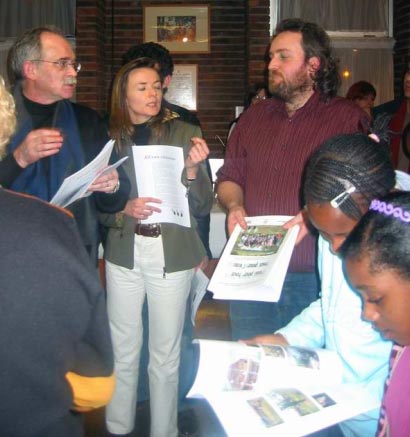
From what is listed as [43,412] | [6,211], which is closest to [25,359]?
[43,412]

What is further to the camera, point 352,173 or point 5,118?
point 352,173

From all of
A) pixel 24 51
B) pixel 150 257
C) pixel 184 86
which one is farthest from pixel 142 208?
pixel 184 86

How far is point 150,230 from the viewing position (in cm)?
236

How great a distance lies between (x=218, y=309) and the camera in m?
4.60

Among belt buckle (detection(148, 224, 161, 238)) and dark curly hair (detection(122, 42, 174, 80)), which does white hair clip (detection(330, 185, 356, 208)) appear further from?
dark curly hair (detection(122, 42, 174, 80))

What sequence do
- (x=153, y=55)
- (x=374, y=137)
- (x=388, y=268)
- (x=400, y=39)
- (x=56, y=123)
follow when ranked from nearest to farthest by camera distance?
(x=388, y=268), (x=374, y=137), (x=56, y=123), (x=153, y=55), (x=400, y=39)

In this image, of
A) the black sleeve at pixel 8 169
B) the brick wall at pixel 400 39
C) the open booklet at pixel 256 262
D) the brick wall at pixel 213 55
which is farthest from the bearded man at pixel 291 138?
the brick wall at pixel 400 39

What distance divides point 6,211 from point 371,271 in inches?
30.1

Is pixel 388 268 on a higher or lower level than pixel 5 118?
lower

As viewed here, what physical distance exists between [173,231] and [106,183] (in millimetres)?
397

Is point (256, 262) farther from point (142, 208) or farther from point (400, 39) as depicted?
point (400, 39)

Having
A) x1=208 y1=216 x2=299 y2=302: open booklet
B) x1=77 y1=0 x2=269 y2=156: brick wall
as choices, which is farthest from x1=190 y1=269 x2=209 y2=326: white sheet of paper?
x1=77 y1=0 x2=269 y2=156: brick wall

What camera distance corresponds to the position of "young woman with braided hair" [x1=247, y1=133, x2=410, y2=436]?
136 cm

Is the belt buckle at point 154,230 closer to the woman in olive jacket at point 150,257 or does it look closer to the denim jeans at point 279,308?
the woman in olive jacket at point 150,257
